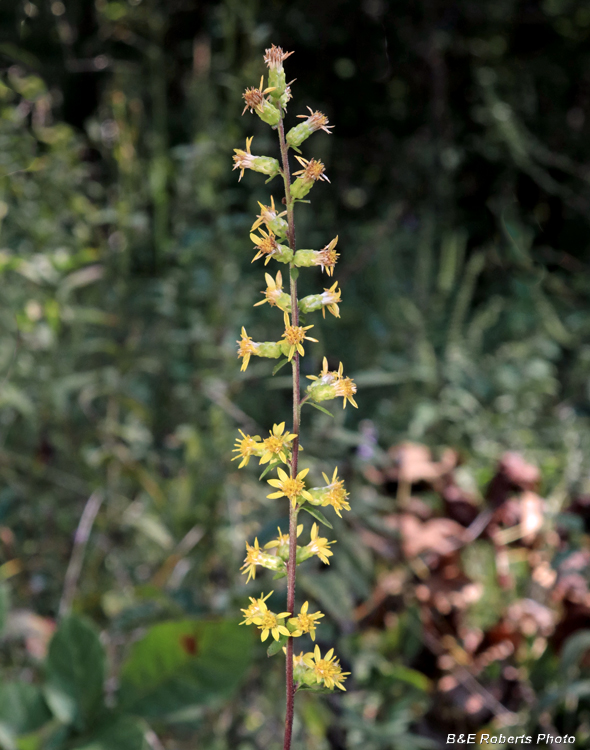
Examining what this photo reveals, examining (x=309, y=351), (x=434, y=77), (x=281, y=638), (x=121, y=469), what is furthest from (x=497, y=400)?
(x=281, y=638)

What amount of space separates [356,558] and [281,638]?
Answer: 22.6 inches

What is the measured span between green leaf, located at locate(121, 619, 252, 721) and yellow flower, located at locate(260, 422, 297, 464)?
0.49m

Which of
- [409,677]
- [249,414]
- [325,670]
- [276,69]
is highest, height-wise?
[276,69]

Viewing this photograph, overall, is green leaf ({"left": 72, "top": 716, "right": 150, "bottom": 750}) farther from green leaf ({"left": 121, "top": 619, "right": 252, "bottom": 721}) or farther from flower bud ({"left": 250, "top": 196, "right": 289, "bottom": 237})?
flower bud ({"left": 250, "top": 196, "right": 289, "bottom": 237})

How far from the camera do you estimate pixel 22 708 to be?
718 millimetres

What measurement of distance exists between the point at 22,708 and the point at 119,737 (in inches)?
4.9

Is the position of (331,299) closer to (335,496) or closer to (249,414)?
(335,496)

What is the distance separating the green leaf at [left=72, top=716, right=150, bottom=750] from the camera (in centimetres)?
66

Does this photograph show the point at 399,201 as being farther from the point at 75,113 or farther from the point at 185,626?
the point at 185,626

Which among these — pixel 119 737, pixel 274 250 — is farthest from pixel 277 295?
pixel 119 737

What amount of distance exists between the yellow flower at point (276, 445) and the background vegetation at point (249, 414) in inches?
19.3

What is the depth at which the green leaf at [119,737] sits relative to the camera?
657 millimetres

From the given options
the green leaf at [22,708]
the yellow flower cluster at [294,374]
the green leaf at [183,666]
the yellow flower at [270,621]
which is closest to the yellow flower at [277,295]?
the yellow flower cluster at [294,374]

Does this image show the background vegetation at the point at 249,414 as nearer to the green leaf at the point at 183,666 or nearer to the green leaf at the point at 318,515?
the green leaf at the point at 183,666
